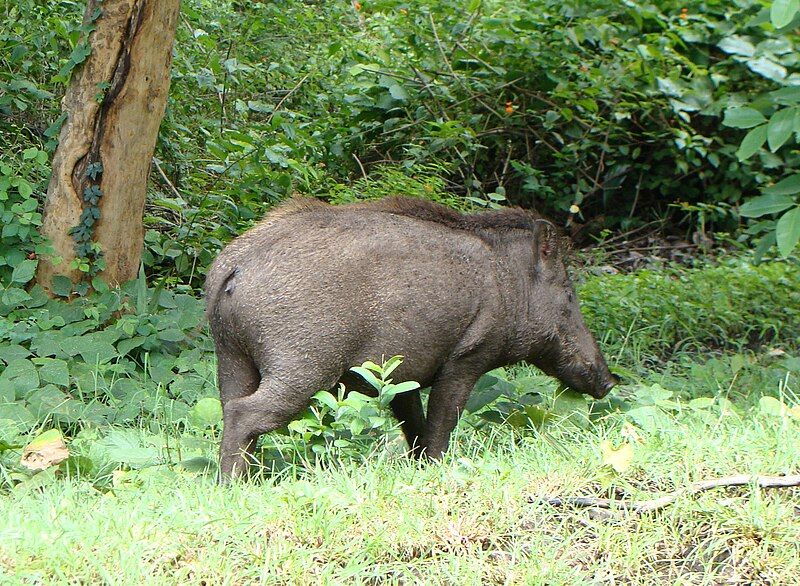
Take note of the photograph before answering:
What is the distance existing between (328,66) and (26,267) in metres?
5.03

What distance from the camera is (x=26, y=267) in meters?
6.36

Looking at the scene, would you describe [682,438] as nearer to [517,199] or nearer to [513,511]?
[513,511]

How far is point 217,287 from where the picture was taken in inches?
174

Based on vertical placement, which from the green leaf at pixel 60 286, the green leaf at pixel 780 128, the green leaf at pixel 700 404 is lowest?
the green leaf at pixel 60 286

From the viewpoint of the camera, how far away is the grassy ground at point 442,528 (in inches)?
123

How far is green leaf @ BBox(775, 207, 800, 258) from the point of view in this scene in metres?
5.22

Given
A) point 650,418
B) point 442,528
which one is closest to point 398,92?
point 650,418

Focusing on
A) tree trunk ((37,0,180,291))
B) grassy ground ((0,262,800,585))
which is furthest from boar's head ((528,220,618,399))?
tree trunk ((37,0,180,291))

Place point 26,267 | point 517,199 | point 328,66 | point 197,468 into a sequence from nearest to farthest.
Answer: point 197,468 → point 26,267 → point 517,199 → point 328,66

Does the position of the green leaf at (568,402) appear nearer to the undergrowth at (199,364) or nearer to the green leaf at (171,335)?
the undergrowth at (199,364)

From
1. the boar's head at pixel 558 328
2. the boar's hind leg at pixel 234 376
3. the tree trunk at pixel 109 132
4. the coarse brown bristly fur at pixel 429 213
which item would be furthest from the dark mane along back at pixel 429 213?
the tree trunk at pixel 109 132

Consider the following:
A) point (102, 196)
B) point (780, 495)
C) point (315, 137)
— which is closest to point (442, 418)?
point (780, 495)

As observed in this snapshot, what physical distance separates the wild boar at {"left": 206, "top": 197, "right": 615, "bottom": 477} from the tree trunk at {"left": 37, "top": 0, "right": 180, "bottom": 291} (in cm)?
228

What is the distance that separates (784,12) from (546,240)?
151 cm
